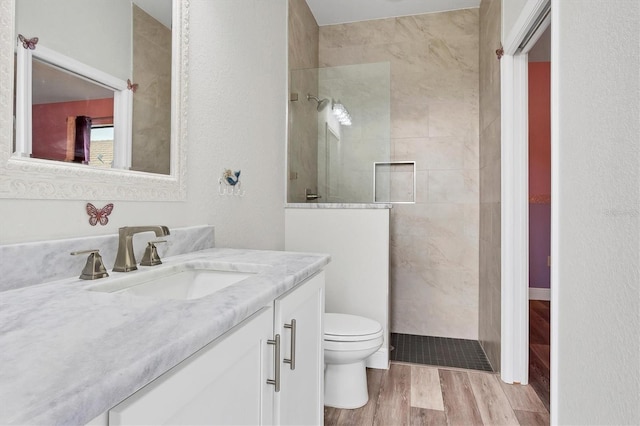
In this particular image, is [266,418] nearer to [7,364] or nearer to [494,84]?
[7,364]

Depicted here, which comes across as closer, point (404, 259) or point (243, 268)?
point (243, 268)

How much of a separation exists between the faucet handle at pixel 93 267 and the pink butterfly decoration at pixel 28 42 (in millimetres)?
520

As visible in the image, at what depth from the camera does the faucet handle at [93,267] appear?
0.94 metres

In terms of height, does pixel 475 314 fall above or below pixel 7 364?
below

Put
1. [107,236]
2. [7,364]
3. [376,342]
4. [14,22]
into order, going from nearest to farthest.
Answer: [7,364], [14,22], [107,236], [376,342]

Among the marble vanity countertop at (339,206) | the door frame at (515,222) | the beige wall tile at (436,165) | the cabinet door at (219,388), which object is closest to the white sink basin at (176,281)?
the cabinet door at (219,388)

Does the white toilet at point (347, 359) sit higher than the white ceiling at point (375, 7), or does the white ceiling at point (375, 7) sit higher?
the white ceiling at point (375, 7)

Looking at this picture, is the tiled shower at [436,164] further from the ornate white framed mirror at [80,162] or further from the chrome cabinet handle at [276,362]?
the chrome cabinet handle at [276,362]

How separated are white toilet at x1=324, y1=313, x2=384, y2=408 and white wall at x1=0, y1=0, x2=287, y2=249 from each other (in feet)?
2.24

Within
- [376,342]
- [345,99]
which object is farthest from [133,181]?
[345,99]

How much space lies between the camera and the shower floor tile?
2.48 m

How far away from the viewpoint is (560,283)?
1.28 meters

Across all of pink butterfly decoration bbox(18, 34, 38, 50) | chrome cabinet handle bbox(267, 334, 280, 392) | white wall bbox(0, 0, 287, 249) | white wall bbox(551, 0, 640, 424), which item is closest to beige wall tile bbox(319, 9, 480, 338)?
white wall bbox(0, 0, 287, 249)

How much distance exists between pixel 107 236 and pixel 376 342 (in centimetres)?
138
